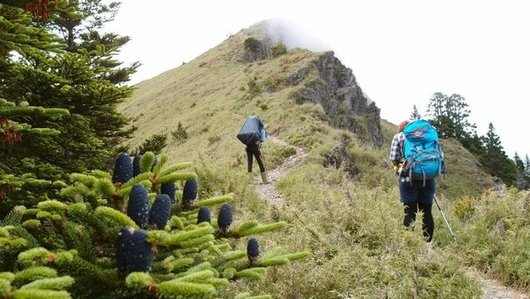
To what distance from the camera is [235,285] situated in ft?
13.6

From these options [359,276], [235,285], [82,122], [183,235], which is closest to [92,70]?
[82,122]

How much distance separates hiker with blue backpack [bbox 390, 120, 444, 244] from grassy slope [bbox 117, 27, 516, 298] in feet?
1.24

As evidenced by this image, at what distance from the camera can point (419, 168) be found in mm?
6340

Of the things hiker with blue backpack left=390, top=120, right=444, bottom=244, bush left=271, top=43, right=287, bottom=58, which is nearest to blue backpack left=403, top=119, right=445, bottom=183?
hiker with blue backpack left=390, top=120, right=444, bottom=244

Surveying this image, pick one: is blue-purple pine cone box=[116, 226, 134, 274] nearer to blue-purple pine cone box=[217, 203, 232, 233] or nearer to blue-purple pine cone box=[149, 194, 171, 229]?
blue-purple pine cone box=[149, 194, 171, 229]

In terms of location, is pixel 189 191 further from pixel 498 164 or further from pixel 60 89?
pixel 498 164

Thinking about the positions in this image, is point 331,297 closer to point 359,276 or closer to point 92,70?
point 359,276

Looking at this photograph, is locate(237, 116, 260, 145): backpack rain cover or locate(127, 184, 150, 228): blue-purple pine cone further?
locate(237, 116, 260, 145): backpack rain cover

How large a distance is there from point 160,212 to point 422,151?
17.0ft

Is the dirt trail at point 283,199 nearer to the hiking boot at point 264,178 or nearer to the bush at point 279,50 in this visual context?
the hiking boot at point 264,178

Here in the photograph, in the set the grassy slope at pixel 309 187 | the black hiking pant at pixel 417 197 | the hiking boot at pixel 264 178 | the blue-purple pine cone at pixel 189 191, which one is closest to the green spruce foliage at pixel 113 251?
the blue-purple pine cone at pixel 189 191

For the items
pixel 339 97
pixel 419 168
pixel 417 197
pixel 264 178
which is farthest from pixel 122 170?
pixel 339 97

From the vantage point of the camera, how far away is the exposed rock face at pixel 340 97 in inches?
1280

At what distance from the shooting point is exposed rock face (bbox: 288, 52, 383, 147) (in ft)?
107
